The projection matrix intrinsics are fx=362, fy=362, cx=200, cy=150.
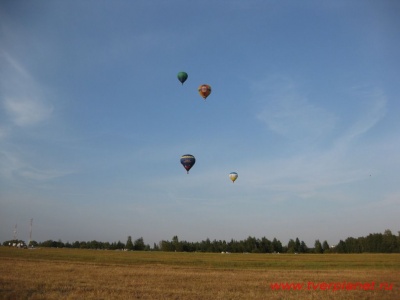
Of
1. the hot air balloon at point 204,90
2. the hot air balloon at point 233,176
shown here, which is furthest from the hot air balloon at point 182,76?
the hot air balloon at point 233,176

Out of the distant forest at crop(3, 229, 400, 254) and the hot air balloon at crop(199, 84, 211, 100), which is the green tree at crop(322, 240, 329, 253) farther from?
the hot air balloon at crop(199, 84, 211, 100)

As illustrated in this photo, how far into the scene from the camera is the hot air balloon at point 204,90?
169 ft

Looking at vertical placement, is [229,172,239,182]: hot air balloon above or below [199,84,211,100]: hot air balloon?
below

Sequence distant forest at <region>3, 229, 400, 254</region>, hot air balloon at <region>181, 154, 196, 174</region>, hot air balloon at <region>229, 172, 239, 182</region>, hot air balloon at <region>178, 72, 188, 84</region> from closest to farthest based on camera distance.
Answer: hot air balloon at <region>181, 154, 196, 174</region>
hot air balloon at <region>178, 72, 188, 84</region>
hot air balloon at <region>229, 172, 239, 182</region>
distant forest at <region>3, 229, 400, 254</region>

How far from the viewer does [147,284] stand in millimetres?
22828

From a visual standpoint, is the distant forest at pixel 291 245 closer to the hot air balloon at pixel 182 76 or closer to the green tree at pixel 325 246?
the green tree at pixel 325 246

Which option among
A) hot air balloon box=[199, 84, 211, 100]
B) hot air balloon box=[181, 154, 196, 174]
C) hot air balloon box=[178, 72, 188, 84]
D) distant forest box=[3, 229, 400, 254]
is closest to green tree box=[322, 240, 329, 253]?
distant forest box=[3, 229, 400, 254]

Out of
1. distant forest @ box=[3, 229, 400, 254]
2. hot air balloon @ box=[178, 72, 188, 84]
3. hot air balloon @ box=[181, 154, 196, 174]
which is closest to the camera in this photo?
hot air balloon @ box=[181, 154, 196, 174]

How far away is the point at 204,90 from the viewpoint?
169 feet

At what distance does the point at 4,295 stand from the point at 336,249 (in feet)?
576

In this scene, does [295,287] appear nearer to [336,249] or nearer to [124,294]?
[124,294]

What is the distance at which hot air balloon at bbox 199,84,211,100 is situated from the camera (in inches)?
2024

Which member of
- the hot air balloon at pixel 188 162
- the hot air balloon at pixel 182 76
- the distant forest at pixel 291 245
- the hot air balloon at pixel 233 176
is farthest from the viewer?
the distant forest at pixel 291 245

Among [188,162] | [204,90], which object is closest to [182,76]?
[204,90]
